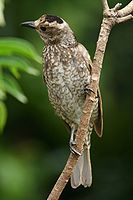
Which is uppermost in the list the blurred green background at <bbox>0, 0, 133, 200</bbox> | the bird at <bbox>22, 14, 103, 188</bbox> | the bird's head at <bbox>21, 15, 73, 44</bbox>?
the bird's head at <bbox>21, 15, 73, 44</bbox>

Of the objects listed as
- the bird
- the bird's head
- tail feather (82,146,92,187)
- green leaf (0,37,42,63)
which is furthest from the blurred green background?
green leaf (0,37,42,63)

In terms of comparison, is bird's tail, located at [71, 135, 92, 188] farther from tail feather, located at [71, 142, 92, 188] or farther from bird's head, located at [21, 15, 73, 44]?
bird's head, located at [21, 15, 73, 44]

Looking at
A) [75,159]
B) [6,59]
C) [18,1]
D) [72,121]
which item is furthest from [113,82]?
[75,159]

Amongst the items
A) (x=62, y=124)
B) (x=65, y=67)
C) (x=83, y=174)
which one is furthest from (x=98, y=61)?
(x=62, y=124)

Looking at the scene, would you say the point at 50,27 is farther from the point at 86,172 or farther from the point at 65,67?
the point at 86,172

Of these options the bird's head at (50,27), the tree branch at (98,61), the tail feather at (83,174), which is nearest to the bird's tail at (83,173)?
the tail feather at (83,174)

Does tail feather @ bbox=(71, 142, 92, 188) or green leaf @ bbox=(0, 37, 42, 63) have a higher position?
green leaf @ bbox=(0, 37, 42, 63)

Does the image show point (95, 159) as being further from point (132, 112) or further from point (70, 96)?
point (70, 96)
